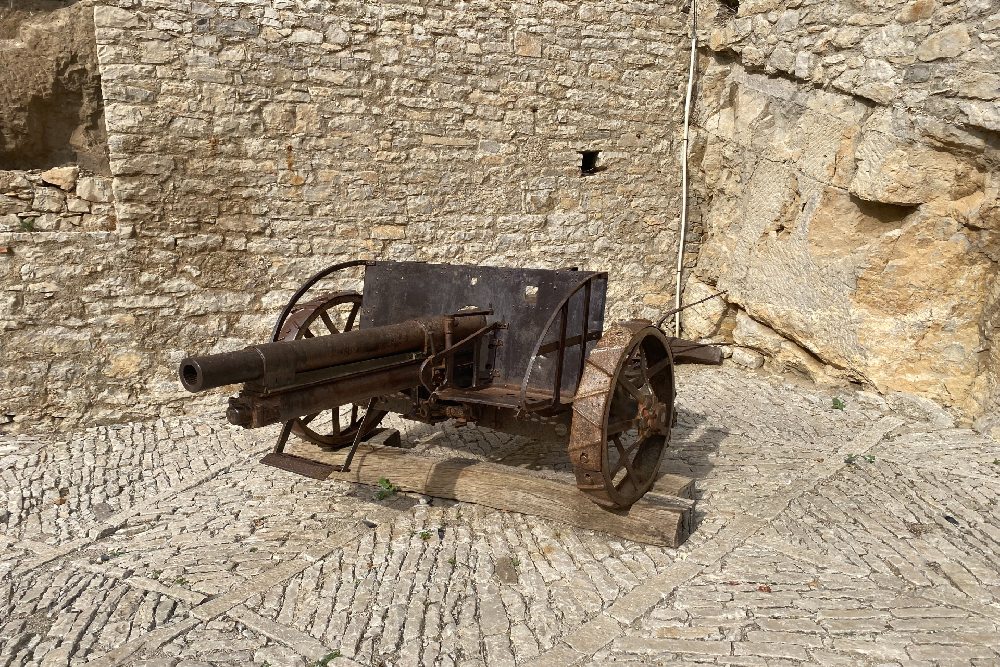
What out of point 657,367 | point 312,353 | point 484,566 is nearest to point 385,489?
point 484,566

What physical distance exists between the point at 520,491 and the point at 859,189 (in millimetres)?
4408

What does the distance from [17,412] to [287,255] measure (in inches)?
98.4

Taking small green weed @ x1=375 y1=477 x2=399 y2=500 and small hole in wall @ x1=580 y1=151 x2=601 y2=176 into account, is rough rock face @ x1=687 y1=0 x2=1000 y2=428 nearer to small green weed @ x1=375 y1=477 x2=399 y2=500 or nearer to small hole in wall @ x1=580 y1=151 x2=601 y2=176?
small hole in wall @ x1=580 y1=151 x2=601 y2=176

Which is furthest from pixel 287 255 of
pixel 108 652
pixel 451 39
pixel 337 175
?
pixel 108 652

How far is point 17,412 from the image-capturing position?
6262 millimetres

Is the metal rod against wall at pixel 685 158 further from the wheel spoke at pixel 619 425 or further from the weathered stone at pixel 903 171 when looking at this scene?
the wheel spoke at pixel 619 425

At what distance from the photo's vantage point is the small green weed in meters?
5.02

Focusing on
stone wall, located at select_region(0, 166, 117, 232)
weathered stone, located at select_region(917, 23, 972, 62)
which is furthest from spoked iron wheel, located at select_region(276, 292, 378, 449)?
weathered stone, located at select_region(917, 23, 972, 62)

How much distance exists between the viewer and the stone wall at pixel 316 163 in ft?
20.9

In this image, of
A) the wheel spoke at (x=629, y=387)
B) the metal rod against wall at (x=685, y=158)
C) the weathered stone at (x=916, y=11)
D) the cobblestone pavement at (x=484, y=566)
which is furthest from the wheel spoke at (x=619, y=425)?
the weathered stone at (x=916, y=11)

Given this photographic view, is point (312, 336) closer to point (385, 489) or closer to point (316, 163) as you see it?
point (385, 489)

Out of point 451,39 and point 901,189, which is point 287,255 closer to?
point 451,39

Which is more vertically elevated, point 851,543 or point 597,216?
point 597,216

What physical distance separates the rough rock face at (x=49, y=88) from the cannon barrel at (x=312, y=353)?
13.0 feet
